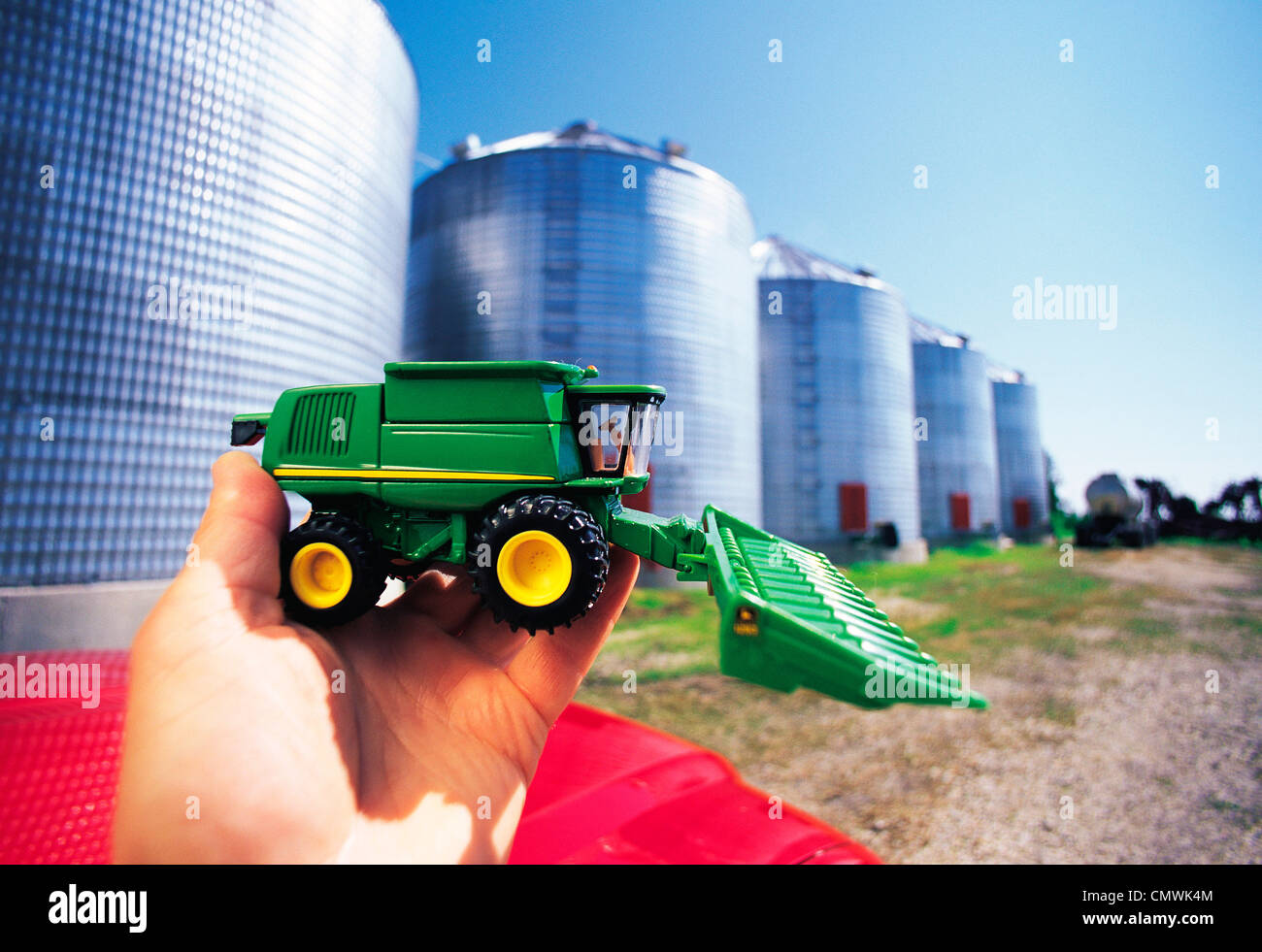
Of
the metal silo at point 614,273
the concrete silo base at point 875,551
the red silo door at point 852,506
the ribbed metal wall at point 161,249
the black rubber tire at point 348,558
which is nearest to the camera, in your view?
the black rubber tire at point 348,558

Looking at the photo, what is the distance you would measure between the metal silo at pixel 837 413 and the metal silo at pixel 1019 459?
54.5ft

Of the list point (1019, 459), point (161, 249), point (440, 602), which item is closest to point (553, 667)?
point (440, 602)

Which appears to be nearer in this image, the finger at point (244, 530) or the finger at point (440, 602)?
the finger at point (244, 530)

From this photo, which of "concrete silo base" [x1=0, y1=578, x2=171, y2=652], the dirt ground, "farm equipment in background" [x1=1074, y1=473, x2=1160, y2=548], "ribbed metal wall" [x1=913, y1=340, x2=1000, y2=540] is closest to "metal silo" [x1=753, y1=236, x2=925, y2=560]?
"ribbed metal wall" [x1=913, y1=340, x2=1000, y2=540]

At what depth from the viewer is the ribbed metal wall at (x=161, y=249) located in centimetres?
529

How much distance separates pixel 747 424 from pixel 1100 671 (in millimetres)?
7308

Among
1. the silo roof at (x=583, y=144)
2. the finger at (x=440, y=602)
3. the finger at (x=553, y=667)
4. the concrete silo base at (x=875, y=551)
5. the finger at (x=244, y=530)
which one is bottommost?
the concrete silo base at (x=875, y=551)

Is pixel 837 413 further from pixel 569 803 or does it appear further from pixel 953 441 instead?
pixel 569 803

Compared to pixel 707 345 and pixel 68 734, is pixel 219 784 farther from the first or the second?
pixel 707 345

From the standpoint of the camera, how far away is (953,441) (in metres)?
26.1

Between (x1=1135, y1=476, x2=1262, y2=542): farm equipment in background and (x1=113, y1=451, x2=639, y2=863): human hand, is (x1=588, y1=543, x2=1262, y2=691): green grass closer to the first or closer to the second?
(x1=113, y1=451, x2=639, y2=863): human hand

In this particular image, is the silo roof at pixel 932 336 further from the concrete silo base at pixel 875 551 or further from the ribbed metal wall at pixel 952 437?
the concrete silo base at pixel 875 551

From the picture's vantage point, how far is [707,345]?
35.2ft

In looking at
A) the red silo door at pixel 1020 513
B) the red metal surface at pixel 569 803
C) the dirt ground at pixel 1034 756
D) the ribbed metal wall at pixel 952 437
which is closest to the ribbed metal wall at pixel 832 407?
the ribbed metal wall at pixel 952 437
